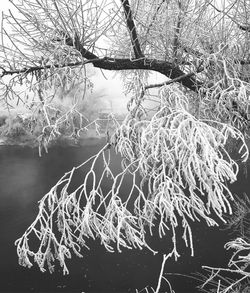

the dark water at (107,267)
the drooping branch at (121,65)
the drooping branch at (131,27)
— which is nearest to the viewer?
the drooping branch at (131,27)

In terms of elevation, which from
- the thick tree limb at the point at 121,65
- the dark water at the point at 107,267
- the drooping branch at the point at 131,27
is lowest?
the dark water at the point at 107,267

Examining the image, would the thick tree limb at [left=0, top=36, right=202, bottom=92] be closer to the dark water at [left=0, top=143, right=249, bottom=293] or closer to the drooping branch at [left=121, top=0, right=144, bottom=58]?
the drooping branch at [left=121, top=0, right=144, bottom=58]

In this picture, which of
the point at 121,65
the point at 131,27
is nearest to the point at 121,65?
the point at 121,65

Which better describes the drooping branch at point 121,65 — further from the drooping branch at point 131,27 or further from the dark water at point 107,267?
the dark water at point 107,267

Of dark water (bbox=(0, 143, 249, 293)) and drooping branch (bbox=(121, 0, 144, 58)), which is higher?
drooping branch (bbox=(121, 0, 144, 58))

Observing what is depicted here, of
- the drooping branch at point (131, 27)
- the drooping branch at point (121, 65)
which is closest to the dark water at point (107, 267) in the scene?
the drooping branch at point (121, 65)

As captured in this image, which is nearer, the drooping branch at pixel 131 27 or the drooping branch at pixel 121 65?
the drooping branch at pixel 131 27

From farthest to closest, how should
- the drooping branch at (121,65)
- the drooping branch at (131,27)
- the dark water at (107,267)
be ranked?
the dark water at (107,267)
the drooping branch at (121,65)
the drooping branch at (131,27)

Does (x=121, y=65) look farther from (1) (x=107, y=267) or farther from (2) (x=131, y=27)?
(1) (x=107, y=267)

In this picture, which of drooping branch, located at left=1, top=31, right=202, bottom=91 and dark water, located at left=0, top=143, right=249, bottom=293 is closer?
drooping branch, located at left=1, top=31, right=202, bottom=91

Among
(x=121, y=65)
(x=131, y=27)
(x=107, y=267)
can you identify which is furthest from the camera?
(x=107, y=267)

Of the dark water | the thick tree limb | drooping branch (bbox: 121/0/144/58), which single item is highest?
drooping branch (bbox: 121/0/144/58)

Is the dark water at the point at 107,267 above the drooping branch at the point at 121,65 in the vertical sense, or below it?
below

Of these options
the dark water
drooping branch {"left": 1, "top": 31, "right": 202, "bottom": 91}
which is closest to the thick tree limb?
drooping branch {"left": 1, "top": 31, "right": 202, "bottom": 91}
